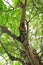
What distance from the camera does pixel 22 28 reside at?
4.80 metres

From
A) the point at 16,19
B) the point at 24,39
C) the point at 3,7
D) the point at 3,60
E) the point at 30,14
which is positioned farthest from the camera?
the point at 3,60

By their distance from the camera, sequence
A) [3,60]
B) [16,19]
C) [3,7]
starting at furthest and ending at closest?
[3,60] → [16,19] → [3,7]

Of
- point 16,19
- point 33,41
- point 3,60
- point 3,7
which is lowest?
point 3,60

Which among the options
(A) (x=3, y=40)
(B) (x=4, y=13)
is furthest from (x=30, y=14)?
(B) (x=4, y=13)

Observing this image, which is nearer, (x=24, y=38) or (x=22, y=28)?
(x=24, y=38)

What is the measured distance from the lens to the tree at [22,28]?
478cm

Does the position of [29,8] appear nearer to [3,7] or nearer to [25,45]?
[3,7]

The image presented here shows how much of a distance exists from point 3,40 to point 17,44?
1.90 ft

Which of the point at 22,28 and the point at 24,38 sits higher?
the point at 22,28

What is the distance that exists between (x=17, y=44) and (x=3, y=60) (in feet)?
5.97

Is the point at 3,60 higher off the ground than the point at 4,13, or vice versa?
the point at 4,13

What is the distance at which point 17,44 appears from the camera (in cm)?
608

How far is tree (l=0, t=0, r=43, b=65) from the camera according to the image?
188 inches

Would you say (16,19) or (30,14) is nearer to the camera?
(16,19)
